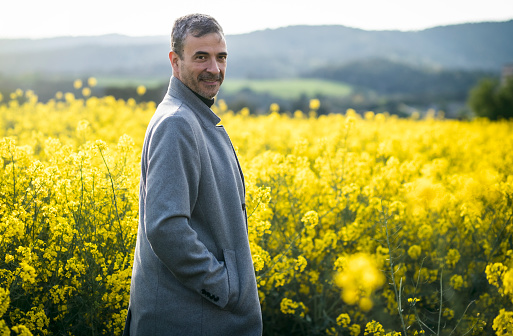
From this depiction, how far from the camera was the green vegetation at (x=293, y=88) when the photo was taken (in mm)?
42500

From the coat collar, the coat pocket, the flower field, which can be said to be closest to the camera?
the coat pocket

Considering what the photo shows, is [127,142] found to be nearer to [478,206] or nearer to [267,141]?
[478,206]

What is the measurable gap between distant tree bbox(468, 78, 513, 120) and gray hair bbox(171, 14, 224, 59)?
3047 cm

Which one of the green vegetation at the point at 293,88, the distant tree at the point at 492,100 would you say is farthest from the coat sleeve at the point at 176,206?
the green vegetation at the point at 293,88

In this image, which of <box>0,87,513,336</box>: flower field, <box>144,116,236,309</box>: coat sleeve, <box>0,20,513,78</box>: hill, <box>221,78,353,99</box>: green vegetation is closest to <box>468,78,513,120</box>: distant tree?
<box>221,78,353,99</box>: green vegetation

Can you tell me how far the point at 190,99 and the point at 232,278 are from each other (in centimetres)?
76

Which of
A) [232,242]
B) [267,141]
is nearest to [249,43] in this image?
[267,141]

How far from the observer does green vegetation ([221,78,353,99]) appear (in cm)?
4250

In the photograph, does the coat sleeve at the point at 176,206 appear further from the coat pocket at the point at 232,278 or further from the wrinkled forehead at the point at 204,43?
the wrinkled forehead at the point at 204,43

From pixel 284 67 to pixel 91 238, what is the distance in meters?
74.2

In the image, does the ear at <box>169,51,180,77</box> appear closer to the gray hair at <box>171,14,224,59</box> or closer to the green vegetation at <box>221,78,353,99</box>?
the gray hair at <box>171,14,224,59</box>

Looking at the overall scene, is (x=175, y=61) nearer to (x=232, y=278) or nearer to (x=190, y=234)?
(x=190, y=234)

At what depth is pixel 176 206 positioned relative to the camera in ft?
4.99

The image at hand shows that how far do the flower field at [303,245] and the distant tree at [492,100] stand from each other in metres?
27.9
